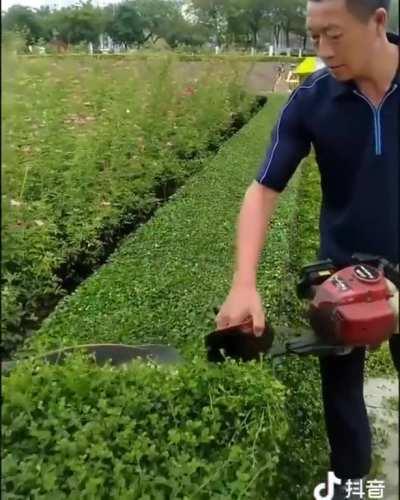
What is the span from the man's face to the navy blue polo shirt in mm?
101

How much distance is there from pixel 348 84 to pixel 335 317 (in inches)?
18.3

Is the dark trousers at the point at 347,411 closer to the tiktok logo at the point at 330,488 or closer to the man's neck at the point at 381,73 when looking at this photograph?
the tiktok logo at the point at 330,488

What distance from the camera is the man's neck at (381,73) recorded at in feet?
4.61

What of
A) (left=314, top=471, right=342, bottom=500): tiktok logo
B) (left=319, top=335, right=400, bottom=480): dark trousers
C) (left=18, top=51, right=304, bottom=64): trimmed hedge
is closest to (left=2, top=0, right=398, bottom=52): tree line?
(left=18, top=51, right=304, bottom=64): trimmed hedge

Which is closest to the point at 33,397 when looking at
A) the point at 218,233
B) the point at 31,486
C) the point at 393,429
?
the point at 31,486

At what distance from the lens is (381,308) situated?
1.34 m

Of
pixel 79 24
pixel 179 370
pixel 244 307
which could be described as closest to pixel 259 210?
pixel 244 307

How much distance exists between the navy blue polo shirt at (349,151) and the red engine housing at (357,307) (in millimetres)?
158

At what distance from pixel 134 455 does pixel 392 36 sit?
1018 mm

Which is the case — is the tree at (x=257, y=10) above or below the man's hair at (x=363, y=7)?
above

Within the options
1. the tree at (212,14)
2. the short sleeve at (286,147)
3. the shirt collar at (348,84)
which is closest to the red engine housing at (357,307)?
the short sleeve at (286,147)

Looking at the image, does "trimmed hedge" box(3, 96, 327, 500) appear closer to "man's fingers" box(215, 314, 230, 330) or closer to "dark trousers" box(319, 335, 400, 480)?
"dark trousers" box(319, 335, 400, 480)

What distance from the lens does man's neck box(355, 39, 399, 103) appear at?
1405 millimetres

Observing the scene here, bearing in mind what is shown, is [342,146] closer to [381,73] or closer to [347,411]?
[381,73]
